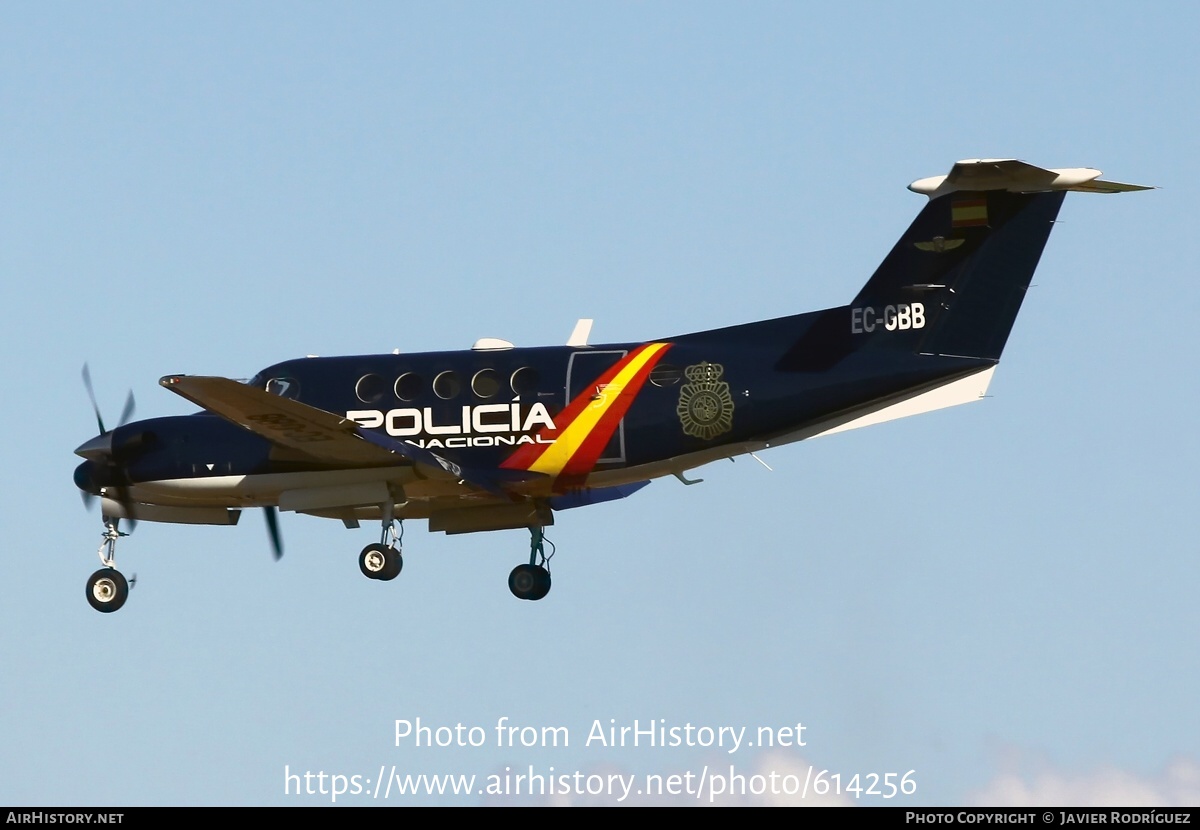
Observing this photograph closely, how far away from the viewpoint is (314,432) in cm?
3006

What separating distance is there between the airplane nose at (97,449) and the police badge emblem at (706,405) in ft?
31.9

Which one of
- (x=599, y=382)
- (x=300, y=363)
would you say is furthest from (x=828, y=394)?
(x=300, y=363)

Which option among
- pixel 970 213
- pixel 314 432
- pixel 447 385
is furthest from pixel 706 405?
pixel 314 432

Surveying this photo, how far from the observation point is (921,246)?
30.5 meters

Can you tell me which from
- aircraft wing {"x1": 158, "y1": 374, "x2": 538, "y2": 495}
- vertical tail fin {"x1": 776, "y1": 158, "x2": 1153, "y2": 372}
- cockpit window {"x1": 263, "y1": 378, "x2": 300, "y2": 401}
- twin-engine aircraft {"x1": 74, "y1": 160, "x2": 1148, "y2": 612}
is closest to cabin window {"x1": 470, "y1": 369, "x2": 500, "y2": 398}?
twin-engine aircraft {"x1": 74, "y1": 160, "x2": 1148, "y2": 612}

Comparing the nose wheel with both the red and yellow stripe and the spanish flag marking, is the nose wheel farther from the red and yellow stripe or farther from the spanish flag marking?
the spanish flag marking

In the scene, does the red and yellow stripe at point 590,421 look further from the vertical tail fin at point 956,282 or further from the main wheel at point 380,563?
the main wheel at point 380,563

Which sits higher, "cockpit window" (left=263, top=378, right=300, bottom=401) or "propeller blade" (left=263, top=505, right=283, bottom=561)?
"cockpit window" (left=263, top=378, right=300, bottom=401)

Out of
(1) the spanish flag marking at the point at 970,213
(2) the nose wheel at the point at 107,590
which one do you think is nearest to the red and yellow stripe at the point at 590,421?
(1) the spanish flag marking at the point at 970,213

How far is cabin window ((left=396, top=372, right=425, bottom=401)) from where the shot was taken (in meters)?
31.4

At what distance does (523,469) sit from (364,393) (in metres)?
→ 2.96

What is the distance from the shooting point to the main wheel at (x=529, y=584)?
32500 mm

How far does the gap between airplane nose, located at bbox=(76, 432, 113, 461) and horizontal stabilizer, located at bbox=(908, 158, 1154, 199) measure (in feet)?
45.5

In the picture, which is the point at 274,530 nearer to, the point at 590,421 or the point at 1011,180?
the point at 590,421
